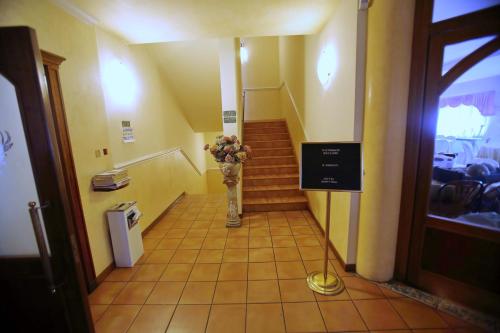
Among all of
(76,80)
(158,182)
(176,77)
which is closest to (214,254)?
(158,182)

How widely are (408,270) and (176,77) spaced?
4.62 m

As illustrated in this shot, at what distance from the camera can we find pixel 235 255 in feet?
8.63

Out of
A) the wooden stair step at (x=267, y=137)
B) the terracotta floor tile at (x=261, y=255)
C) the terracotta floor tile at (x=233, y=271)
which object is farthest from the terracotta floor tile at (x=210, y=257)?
the wooden stair step at (x=267, y=137)

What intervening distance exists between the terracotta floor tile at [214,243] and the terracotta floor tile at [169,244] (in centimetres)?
38

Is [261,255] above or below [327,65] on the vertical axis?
below

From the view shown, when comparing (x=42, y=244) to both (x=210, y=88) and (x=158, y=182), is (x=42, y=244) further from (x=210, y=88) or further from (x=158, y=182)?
(x=210, y=88)

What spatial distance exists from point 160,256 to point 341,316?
205 centimetres

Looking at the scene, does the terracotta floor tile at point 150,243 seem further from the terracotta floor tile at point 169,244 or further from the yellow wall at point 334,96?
the yellow wall at point 334,96

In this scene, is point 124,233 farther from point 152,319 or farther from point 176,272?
point 152,319

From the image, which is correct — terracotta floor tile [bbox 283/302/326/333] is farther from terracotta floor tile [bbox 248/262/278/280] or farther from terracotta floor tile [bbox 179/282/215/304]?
terracotta floor tile [bbox 179/282/215/304]

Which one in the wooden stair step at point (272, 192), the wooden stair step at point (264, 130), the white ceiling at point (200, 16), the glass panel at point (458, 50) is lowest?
the wooden stair step at point (272, 192)

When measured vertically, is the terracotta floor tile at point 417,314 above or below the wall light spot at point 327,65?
below

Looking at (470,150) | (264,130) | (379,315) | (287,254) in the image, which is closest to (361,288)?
(379,315)

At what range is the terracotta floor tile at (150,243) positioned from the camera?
114 inches
